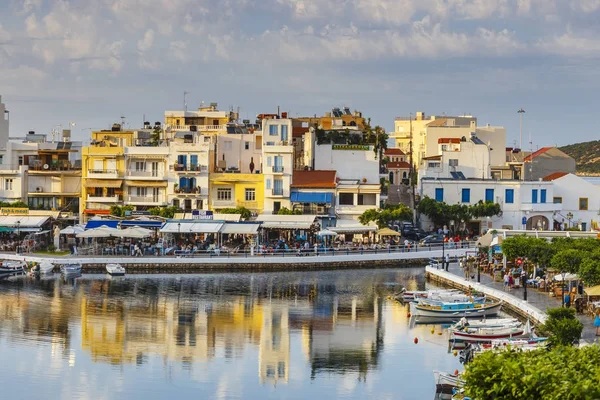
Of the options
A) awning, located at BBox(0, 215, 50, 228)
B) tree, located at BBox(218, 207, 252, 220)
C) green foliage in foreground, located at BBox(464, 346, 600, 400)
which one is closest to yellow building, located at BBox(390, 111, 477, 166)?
tree, located at BBox(218, 207, 252, 220)

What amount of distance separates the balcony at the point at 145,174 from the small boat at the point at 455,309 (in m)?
33.4

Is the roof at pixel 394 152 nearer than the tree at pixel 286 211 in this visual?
No

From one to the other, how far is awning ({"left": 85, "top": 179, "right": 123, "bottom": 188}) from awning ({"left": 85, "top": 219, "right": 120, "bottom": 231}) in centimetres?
644

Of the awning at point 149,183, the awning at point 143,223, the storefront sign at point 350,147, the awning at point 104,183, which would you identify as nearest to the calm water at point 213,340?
the awning at point 143,223

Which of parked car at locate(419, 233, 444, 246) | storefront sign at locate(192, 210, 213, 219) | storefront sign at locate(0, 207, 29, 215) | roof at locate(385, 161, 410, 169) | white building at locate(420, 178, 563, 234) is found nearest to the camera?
parked car at locate(419, 233, 444, 246)

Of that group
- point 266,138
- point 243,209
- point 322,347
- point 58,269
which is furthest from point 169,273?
point 322,347

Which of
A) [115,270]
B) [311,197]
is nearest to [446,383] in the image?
[115,270]

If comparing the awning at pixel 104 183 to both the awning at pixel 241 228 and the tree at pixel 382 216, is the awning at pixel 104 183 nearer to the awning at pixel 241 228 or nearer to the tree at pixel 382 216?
the awning at pixel 241 228

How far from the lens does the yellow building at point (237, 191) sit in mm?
79750

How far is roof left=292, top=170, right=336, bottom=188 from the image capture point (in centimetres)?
7894

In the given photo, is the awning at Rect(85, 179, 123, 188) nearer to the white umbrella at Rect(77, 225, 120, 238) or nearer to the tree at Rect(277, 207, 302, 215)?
the white umbrella at Rect(77, 225, 120, 238)

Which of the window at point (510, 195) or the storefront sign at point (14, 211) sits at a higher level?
the window at point (510, 195)

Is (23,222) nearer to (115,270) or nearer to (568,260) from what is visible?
(115,270)

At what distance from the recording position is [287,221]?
7500 cm
